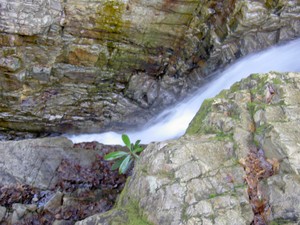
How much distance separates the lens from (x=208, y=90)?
8719 mm

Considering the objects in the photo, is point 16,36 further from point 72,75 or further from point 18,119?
point 18,119

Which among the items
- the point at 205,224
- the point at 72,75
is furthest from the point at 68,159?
the point at 205,224

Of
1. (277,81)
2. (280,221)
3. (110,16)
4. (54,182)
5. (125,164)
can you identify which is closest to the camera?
(280,221)

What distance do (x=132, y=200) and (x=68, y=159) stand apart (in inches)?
135

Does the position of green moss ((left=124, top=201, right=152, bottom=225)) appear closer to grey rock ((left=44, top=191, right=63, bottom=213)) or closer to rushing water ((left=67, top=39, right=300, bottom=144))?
grey rock ((left=44, top=191, right=63, bottom=213))

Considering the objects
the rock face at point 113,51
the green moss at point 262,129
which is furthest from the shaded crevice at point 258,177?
the rock face at point 113,51

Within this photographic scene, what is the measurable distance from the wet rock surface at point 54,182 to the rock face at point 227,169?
1.83m

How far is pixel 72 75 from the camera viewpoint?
8922mm

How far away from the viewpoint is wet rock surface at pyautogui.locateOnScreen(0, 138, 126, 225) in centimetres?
548

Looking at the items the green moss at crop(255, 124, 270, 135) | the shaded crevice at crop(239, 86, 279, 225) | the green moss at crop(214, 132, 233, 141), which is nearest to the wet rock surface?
the green moss at crop(214, 132, 233, 141)

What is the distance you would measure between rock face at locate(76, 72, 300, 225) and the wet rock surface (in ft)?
6.00

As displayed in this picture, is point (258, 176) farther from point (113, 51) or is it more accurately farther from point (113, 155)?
point (113, 51)

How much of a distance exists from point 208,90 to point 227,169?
204 inches

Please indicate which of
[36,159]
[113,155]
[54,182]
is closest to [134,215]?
[113,155]
